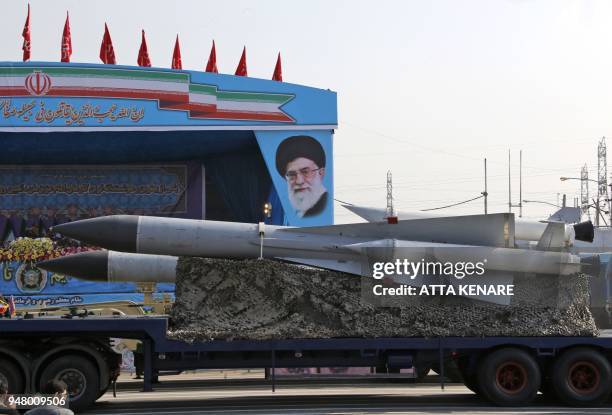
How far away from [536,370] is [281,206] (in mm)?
28190

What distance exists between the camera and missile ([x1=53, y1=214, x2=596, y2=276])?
16688 mm

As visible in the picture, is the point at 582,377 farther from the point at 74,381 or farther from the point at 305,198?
the point at 305,198

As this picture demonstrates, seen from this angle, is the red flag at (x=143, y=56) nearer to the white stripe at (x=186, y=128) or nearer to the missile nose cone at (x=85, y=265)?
the white stripe at (x=186, y=128)

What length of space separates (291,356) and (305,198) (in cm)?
2671

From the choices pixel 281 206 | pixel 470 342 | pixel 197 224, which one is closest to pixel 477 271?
pixel 470 342

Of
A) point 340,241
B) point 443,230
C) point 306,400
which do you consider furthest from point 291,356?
point 443,230

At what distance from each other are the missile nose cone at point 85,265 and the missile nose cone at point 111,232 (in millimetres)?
320

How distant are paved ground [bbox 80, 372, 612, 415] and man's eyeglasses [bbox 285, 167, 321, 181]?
21.5 m

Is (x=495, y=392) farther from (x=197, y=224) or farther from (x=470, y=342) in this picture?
(x=197, y=224)

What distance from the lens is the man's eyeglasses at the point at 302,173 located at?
140 ft

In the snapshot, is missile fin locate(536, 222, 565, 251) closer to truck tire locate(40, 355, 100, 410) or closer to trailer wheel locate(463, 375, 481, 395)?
trailer wheel locate(463, 375, 481, 395)

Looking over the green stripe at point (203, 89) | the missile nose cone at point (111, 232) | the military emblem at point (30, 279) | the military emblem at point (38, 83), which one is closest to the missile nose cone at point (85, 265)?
the missile nose cone at point (111, 232)

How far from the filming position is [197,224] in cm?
1688

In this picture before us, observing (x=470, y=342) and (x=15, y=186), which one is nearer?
(x=470, y=342)
